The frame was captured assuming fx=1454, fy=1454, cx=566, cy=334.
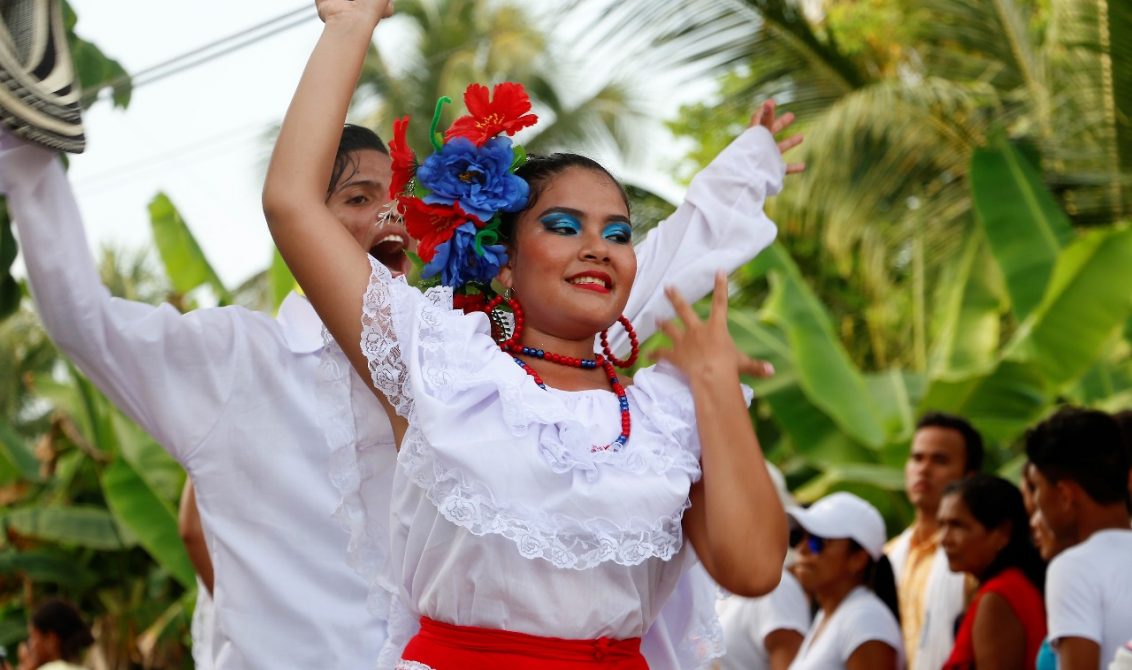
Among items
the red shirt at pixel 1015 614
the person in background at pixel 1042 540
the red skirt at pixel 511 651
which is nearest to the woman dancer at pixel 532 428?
the red skirt at pixel 511 651

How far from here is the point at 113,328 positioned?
3164 millimetres

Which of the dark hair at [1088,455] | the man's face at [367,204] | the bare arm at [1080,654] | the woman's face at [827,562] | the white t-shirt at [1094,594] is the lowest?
the woman's face at [827,562]

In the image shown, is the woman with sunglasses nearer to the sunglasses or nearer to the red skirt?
the sunglasses

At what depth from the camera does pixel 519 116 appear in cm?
280

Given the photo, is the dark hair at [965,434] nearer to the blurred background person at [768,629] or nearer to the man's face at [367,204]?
the blurred background person at [768,629]

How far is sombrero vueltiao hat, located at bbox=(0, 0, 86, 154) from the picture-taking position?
8.75ft

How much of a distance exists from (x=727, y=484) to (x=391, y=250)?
1.39 meters

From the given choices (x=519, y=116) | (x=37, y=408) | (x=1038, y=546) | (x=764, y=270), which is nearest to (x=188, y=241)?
(x=764, y=270)

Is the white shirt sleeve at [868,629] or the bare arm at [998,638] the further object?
the white shirt sleeve at [868,629]

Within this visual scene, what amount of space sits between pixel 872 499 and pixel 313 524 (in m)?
5.64

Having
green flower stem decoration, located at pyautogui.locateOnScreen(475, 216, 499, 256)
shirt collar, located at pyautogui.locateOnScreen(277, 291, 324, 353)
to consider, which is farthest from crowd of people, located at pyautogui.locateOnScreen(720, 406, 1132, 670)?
shirt collar, located at pyautogui.locateOnScreen(277, 291, 324, 353)

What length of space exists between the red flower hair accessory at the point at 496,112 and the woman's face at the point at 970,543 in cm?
302

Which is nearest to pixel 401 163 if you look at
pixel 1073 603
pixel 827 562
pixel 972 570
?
pixel 1073 603

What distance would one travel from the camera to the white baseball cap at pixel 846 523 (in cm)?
559
